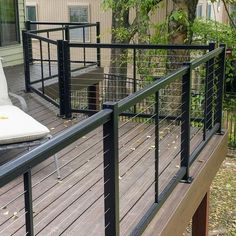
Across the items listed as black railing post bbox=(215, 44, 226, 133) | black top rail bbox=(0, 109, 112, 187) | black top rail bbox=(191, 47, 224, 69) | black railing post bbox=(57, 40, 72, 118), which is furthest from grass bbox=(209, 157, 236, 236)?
black top rail bbox=(0, 109, 112, 187)

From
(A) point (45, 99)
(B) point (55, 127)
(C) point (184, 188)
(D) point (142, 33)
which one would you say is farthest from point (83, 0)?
(C) point (184, 188)

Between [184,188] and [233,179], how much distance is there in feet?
18.9

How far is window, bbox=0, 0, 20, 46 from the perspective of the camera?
961cm

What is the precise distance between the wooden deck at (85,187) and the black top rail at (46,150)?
0.27 m

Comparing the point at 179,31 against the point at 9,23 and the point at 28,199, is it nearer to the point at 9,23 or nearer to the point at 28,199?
the point at 9,23

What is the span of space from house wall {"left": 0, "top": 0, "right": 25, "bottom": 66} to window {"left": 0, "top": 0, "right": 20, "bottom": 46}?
11 cm

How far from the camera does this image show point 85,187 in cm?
359

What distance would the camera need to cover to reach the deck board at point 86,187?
2.92m

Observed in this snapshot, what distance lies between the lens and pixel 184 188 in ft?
11.9

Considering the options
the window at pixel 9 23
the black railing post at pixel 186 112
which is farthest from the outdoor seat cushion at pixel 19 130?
the window at pixel 9 23

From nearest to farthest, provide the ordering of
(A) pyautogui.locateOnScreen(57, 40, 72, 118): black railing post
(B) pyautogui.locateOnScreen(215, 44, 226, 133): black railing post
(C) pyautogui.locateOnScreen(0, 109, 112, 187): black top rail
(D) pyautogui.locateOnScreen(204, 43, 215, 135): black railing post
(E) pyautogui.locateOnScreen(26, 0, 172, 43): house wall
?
(C) pyautogui.locateOnScreen(0, 109, 112, 187): black top rail < (D) pyautogui.locateOnScreen(204, 43, 215, 135): black railing post < (B) pyautogui.locateOnScreen(215, 44, 226, 133): black railing post < (A) pyautogui.locateOnScreen(57, 40, 72, 118): black railing post < (E) pyautogui.locateOnScreen(26, 0, 172, 43): house wall

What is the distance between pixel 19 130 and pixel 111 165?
1612mm

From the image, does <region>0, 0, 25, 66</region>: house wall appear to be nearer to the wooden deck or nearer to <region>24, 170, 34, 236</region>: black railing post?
the wooden deck

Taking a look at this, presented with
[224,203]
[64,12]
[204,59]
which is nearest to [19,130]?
[204,59]
